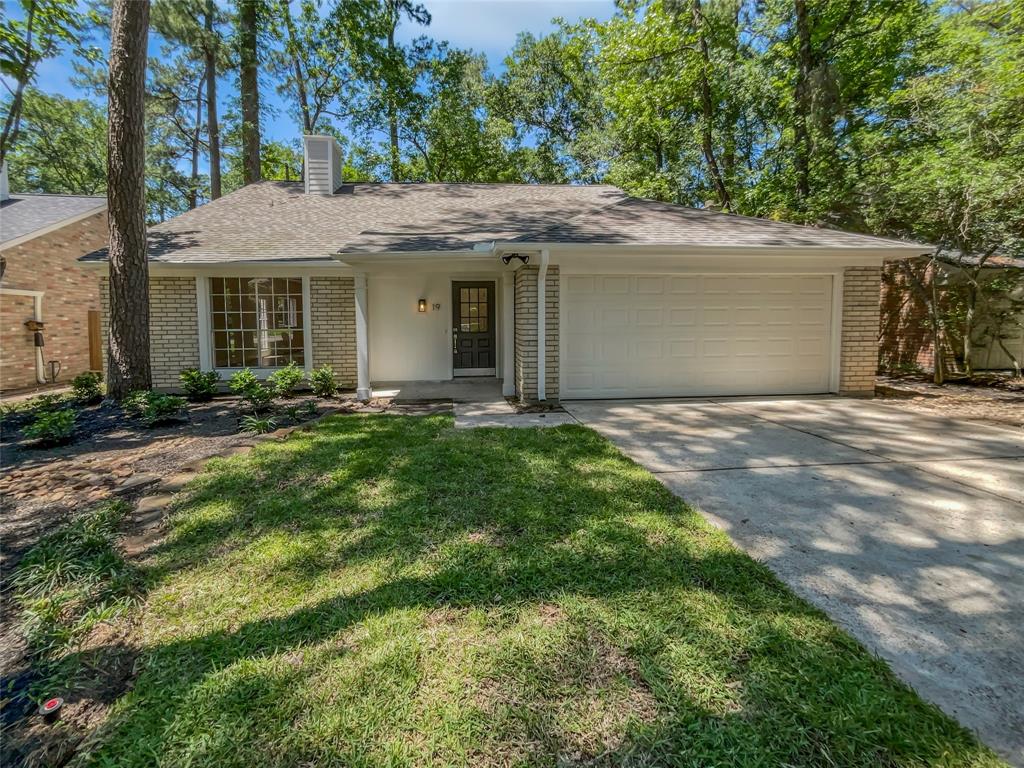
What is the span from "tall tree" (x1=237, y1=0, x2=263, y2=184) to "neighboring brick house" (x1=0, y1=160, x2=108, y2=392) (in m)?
4.29

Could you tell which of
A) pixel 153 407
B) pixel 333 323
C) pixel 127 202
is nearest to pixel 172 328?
pixel 127 202

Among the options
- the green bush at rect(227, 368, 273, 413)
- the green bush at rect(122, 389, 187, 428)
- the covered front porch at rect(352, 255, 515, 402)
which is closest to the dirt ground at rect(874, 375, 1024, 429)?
the covered front porch at rect(352, 255, 515, 402)

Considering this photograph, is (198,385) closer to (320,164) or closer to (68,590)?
(68,590)

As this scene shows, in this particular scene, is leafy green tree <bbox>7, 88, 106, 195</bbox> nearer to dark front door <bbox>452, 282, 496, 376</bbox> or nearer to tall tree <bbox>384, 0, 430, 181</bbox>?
tall tree <bbox>384, 0, 430, 181</bbox>

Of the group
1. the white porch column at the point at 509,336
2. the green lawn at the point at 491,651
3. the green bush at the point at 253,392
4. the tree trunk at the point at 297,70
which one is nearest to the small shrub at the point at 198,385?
the green bush at the point at 253,392

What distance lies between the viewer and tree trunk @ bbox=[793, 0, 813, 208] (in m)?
11.9

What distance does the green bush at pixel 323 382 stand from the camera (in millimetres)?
8078

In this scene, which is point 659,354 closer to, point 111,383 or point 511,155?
point 111,383

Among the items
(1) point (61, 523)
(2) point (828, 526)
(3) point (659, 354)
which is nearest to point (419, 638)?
(2) point (828, 526)

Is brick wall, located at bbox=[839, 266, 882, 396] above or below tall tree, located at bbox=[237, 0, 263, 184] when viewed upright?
below

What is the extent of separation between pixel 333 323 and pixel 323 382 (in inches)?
53.5

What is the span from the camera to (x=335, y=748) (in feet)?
5.05

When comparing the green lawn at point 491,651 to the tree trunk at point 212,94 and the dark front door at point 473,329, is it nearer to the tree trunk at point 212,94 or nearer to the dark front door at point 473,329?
the dark front door at point 473,329

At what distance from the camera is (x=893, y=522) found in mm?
3135
